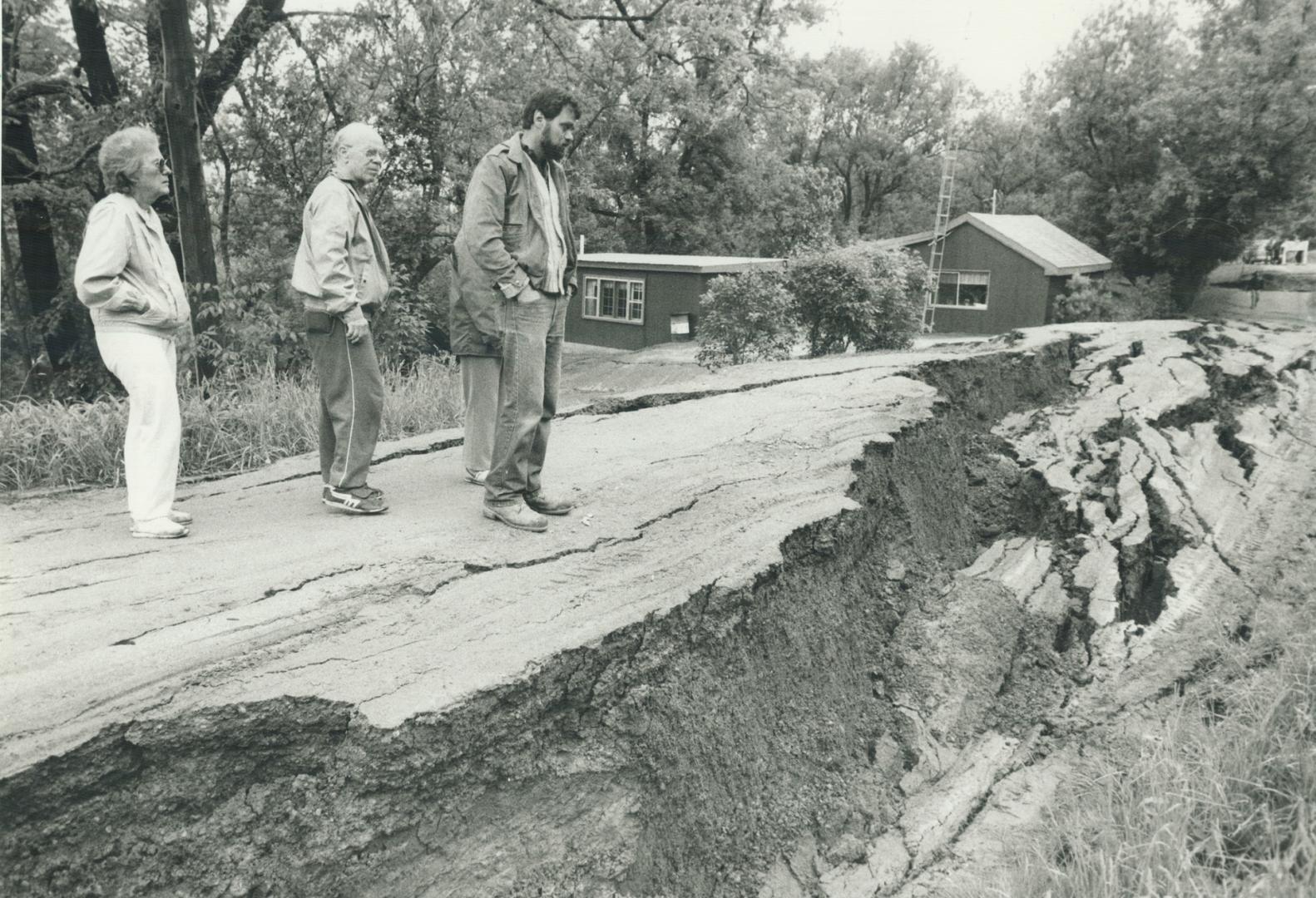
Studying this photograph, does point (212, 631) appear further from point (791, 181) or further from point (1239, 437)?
point (791, 181)

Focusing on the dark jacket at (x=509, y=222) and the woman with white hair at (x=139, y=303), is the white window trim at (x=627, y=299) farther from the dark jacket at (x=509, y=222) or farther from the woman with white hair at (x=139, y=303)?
the woman with white hair at (x=139, y=303)

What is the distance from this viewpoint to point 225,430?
5.98 m

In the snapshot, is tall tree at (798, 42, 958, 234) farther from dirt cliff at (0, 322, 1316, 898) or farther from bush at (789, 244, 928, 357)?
dirt cliff at (0, 322, 1316, 898)

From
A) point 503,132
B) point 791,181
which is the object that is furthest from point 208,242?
point 791,181

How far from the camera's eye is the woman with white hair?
3.45 meters

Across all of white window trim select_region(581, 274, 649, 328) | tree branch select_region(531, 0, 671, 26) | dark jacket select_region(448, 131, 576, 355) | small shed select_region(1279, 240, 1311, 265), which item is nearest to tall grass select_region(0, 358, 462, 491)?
dark jacket select_region(448, 131, 576, 355)

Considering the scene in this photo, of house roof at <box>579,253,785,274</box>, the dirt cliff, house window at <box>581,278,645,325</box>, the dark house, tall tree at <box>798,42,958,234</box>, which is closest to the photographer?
the dirt cliff

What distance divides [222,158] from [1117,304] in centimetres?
1946

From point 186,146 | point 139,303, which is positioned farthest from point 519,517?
point 186,146

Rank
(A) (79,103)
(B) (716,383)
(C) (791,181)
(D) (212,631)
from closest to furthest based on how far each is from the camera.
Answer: (D) (212,631)
(B) (716,383)
(A) (79,103)
(C) (791,181)

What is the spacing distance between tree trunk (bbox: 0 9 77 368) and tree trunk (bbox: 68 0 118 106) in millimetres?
669

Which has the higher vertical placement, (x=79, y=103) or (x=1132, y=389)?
(x=79, y=103)

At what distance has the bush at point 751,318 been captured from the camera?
13.4 m

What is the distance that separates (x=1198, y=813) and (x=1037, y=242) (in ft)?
72.7
